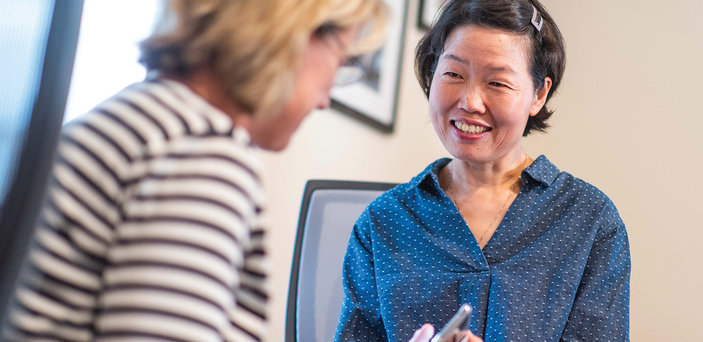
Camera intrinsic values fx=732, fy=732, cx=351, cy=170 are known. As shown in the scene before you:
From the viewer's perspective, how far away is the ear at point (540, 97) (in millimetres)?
1547

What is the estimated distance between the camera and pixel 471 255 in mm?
1406

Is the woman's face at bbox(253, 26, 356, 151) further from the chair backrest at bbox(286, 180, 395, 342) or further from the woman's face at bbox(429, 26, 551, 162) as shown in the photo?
the chair backrest at bbox(286, 180, 395, 342)

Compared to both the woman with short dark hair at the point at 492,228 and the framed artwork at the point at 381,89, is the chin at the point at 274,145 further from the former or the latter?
the framed artwork at the point at 381,89

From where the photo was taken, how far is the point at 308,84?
77 cm

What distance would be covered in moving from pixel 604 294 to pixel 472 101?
1.44 feet

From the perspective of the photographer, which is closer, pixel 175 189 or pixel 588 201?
A: pixel 175 189

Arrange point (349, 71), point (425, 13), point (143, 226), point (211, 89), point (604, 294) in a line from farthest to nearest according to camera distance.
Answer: point (425, 13) → point (604, 294) → point (349, 71) → point (211, 89) → point (143, 226)

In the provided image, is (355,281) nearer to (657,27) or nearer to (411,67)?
(411,67)

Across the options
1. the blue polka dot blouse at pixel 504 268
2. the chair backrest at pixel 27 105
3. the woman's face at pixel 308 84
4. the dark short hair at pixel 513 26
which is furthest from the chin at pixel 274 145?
the dark short hair at pixel 513 26

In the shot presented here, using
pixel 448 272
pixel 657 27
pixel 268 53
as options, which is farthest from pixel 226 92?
pixel 657 27

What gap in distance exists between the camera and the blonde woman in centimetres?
60

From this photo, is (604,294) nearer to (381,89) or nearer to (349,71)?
(349,71)

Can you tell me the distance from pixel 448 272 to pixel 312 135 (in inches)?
29.7

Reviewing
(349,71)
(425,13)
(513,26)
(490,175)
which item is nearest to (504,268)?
(490,175)
